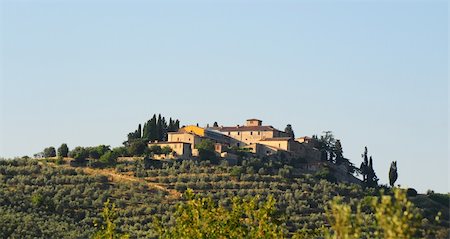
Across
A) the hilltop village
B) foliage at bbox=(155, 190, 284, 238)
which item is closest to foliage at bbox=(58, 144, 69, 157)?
the hilltop village

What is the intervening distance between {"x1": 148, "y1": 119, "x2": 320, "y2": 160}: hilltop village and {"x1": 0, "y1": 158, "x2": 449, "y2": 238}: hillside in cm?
288

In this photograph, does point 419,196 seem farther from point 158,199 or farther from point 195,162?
point 158,199

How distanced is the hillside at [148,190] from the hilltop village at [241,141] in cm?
288

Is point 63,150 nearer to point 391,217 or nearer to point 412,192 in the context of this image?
point 412,192

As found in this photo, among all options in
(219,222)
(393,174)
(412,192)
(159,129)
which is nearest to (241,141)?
(159,129)

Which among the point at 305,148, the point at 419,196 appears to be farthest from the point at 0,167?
the point at 419,196

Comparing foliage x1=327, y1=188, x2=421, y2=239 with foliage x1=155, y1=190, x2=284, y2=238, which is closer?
foliage x1=327, y1=188, x2=421, y2=239

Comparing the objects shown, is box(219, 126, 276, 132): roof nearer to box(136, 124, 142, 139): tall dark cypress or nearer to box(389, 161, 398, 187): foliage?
box(136, 124, 142, 139): tall dark cypress

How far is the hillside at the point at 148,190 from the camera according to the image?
72250 millimetres

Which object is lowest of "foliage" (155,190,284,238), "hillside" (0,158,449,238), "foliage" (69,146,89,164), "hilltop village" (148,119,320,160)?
"foliage" (155,190,284,238)

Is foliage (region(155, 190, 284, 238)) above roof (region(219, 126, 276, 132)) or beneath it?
beneath

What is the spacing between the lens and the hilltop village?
9350 centimetres

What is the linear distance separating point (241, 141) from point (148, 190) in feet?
73.2

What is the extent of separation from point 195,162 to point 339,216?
243ft
